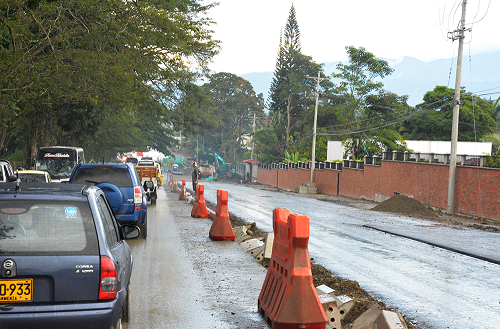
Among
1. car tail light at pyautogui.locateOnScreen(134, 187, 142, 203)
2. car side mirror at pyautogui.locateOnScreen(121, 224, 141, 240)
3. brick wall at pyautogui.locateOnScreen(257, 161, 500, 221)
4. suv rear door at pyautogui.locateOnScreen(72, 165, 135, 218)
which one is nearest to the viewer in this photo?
car side mirror at pyautogui.locateOnScreen(121, 224, 141, 240)

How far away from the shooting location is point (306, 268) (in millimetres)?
5684

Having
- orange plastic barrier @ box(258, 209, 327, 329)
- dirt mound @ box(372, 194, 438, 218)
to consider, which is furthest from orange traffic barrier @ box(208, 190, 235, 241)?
dirt mound @ box(372, 194, 438, 218)

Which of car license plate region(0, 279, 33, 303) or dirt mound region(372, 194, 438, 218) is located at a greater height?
car license plate region(0, 279, 33, 303)

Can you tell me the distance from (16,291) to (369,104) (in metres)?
52.5

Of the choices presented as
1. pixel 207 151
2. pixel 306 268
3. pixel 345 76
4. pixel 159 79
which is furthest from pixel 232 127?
pixel 306 268

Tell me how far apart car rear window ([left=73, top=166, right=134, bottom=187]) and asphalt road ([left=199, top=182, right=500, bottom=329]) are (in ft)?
16.6

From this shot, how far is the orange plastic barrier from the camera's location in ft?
18.2

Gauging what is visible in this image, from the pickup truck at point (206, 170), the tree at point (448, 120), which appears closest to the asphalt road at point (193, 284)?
the tree at point (448, 120)

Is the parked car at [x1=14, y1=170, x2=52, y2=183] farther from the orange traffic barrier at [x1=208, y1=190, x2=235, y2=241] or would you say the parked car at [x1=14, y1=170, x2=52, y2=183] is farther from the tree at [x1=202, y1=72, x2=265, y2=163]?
the tree at [x1=202, y1=72, x2=265, y2=163]

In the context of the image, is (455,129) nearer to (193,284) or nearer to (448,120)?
(193,284)

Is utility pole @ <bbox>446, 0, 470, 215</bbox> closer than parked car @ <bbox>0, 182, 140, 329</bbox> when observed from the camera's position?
No

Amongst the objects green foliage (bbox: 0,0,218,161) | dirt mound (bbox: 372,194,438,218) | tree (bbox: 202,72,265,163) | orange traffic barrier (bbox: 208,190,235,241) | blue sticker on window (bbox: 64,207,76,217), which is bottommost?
dirt mound (bbox: 372,194,438,218)

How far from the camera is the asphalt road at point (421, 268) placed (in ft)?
23.6

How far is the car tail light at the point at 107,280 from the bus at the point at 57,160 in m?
20.9
